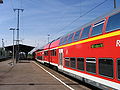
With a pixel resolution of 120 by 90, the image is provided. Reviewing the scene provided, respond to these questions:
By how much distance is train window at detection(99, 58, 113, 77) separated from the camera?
26.7 feet

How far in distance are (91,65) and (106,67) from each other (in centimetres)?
177

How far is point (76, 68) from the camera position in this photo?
43.0ft

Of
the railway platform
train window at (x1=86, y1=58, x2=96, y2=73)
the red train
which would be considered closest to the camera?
the red train

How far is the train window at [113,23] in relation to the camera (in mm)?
7986

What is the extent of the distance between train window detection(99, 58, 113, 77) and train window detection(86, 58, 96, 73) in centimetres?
69

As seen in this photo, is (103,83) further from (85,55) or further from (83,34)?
(83,34)

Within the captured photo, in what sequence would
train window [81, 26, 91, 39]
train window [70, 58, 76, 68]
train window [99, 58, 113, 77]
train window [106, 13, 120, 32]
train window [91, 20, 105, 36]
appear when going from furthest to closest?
train window [70, 58, 76, 68] < train window [81, 26, 91, 39] < train window [91, 20, 105, 36] < train window [99, 58, 113, 77] < train window [106, 13, 120, 32]

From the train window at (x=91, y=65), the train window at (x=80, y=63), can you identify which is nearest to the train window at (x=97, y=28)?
the train window at (x=91, y=65)

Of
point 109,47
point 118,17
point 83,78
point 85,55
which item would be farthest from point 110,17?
point 83,78

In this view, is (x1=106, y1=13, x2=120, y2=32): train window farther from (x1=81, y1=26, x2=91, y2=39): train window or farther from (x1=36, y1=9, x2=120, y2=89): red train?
(x1=81, y1=26, x2=91, y2=39): train window

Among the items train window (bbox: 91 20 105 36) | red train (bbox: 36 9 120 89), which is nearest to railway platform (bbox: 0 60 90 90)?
red train (bbox: 36 9 120 89)

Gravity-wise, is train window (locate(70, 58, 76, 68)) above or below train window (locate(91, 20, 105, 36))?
below

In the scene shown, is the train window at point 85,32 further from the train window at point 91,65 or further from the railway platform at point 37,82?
the railway platform at point 37,82

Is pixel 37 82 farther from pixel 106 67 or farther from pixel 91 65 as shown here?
pixel 106 67
